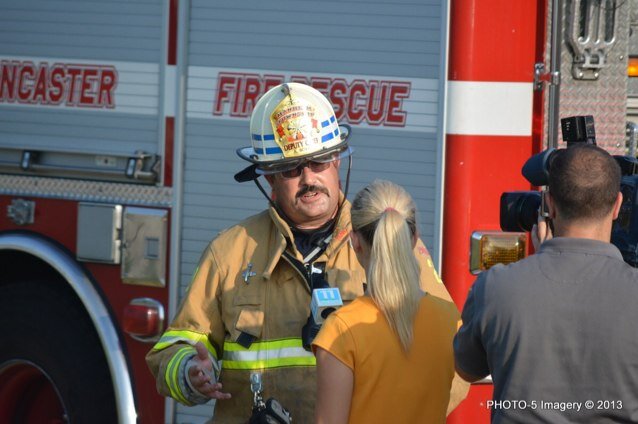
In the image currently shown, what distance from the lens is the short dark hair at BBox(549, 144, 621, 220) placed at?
7.45ft

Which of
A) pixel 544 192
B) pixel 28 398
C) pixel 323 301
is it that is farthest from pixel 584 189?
pixel 28 398

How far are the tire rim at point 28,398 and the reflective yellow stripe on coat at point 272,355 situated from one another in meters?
1.85

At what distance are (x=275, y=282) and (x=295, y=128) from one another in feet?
1.50

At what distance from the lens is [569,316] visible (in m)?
2.20

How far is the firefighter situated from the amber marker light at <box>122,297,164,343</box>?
1026mm

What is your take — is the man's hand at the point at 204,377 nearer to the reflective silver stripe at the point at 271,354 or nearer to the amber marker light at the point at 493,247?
the reflective silver stripe at the point at 271,354

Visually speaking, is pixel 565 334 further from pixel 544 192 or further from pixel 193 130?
pixel 193 130

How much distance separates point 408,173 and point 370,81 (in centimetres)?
36

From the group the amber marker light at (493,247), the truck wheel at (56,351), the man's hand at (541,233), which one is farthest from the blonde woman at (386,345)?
the truck wheel at (56,351)

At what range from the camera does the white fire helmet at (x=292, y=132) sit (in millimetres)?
3086

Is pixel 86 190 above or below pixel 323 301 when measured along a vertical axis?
above

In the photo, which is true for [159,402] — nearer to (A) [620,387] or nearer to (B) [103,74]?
(B) [103,74]

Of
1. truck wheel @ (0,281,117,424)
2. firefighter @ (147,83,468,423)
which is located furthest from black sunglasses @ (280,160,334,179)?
truck wheel @ (0,281,117,424)

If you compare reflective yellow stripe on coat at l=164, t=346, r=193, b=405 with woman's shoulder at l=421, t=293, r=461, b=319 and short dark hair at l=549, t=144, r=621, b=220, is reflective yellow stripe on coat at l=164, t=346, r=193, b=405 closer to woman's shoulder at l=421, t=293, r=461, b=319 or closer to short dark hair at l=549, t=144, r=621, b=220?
woman's shoulder at l=421, t=293, r=461, b=319
